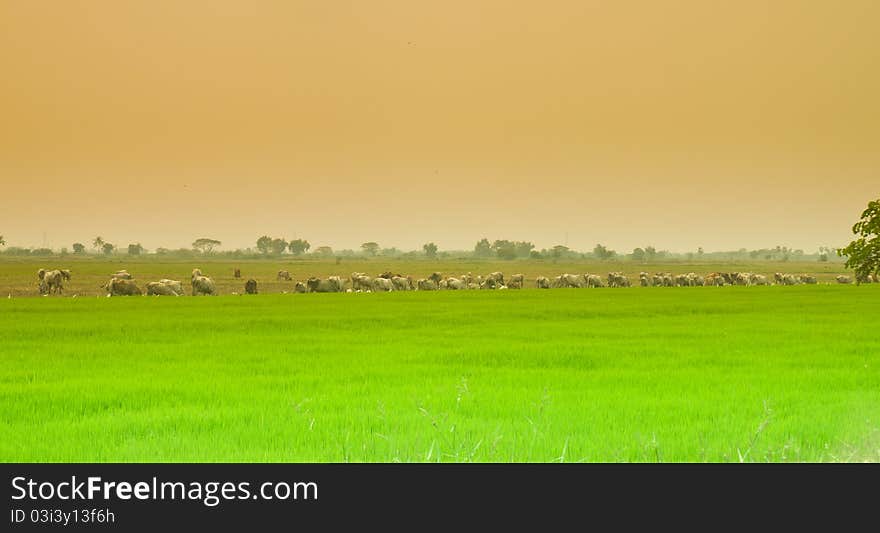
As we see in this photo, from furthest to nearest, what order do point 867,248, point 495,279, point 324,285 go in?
point 495,279 < point 324,285 < point 867,248

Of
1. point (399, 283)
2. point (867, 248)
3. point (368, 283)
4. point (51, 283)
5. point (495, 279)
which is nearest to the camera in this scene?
point (867, 248)

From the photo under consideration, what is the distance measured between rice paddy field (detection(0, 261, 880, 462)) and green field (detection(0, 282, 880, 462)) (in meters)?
0.05

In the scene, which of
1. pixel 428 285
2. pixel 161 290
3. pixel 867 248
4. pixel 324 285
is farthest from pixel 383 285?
pixel 867 248

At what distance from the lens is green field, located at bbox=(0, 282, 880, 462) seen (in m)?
8.50

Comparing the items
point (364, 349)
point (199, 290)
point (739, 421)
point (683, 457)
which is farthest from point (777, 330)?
point (199, 290)

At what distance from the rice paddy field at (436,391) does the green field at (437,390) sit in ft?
0.15

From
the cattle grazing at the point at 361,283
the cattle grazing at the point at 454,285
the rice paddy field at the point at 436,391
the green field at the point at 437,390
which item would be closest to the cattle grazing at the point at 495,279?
the cattle grazing at the point at 454,285

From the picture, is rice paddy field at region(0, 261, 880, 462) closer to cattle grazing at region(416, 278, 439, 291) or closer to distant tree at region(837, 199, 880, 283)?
distant tree at region(837, 199, 880, 283)

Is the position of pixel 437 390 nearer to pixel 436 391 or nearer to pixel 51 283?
pixel 436 391

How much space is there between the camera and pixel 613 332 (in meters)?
24.8

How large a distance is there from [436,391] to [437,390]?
7cm

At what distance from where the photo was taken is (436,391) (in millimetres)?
12648

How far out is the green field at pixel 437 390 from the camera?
8.50 meters

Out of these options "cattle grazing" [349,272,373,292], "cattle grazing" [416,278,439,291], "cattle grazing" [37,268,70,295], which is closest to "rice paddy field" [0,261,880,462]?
"cattle grazing" [37,268,70,295]
